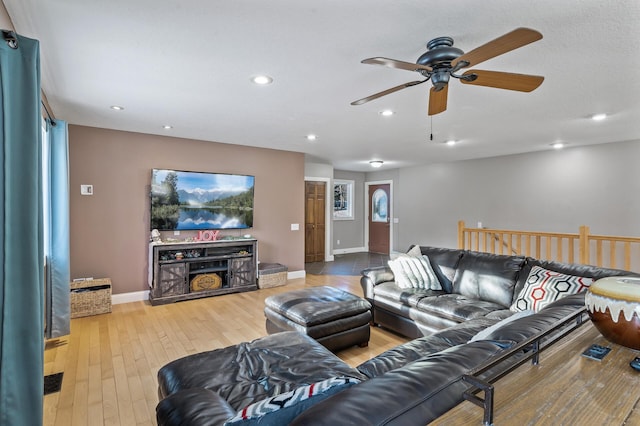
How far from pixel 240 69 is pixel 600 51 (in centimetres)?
250

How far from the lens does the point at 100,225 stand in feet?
14.2

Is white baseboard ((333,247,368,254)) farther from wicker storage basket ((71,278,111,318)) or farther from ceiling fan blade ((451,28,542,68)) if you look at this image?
ceiling fan blade ((451,28,542,68))

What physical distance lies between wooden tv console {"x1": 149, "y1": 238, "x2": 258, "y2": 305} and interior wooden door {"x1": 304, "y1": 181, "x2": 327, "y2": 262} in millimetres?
2609

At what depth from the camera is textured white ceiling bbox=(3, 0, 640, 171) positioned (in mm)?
1734

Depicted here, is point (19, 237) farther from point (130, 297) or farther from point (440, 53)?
point (130, 297)

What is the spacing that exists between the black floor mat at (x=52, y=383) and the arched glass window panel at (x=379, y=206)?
7.67 m

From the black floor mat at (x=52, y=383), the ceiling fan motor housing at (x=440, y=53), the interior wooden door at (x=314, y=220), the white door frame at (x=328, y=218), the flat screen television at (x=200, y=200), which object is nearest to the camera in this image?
the ceiling fan motor housing at (x=440, y=53)

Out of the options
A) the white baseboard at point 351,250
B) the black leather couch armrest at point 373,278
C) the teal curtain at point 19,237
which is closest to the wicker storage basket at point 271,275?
the black leather couch armrest at point 373,278

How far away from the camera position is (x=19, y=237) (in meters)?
1.34

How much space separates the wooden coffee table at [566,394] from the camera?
0.66m

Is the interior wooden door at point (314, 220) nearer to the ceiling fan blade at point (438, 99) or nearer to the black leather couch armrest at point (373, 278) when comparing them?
the black leather couch armrest at point (373, 278)

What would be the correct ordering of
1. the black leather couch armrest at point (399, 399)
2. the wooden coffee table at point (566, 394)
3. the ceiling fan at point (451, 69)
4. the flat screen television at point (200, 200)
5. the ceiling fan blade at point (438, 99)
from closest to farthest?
the wooden coffee table at point (566, 394) < the black leather couch armrest at point (399, 399) < the ceiling fan at point (451, 69) < the ceiling fan blade at point (438, 99) < the flat screen television at point (200, 200)

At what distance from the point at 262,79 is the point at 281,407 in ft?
7.81

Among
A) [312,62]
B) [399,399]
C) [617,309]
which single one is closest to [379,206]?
[312,62]
